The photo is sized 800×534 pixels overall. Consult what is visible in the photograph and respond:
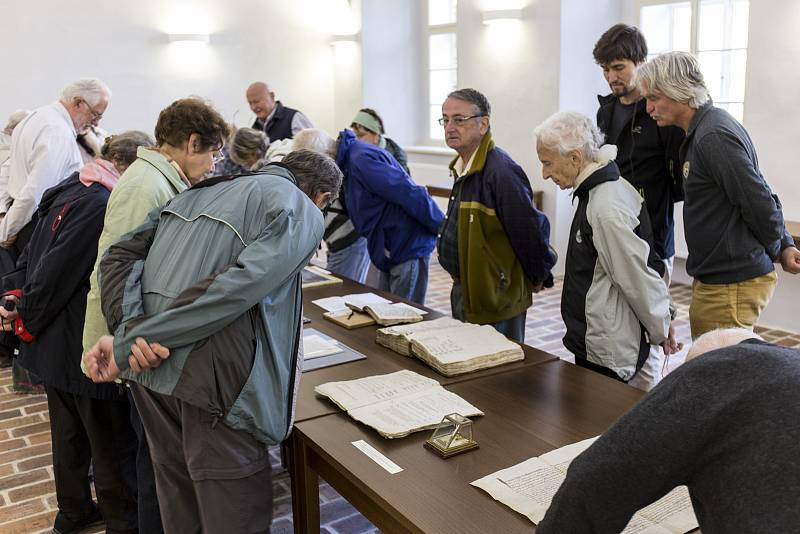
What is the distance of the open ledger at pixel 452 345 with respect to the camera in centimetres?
257

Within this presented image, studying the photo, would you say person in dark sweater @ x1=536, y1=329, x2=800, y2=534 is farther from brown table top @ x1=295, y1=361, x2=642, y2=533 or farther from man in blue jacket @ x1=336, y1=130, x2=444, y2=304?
man in blue jacket @ x1=336, y1=130, x2=444, y2=304

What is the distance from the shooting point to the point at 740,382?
1.02 m

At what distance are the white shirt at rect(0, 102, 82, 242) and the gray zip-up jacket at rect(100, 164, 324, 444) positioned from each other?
252 centimetres

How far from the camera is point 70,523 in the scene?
3.10 metres

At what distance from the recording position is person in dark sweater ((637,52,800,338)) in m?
2.81

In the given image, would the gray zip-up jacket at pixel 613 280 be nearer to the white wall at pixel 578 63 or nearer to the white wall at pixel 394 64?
the white wall at pixel 578 63

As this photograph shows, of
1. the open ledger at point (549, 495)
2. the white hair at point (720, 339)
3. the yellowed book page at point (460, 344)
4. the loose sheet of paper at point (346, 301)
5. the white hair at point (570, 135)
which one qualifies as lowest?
the loose sheet of paper at point (346, 301)

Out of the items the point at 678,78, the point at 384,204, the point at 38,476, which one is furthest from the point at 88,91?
the point at 678,78

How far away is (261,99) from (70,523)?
448cm

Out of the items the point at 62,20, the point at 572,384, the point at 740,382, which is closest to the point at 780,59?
the point at 572,384

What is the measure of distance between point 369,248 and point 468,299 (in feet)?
3.23

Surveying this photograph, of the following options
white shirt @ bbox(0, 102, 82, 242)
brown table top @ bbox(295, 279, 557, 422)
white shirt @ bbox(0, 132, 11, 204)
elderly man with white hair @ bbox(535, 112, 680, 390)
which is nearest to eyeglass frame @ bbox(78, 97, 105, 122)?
white shirt @ bbox(0, 102, 82, 242)

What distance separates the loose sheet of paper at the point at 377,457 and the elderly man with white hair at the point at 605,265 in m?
1.00

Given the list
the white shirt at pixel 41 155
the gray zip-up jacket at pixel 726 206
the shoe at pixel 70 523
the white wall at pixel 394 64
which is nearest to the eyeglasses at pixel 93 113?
the white shirt at pixel 41 155
